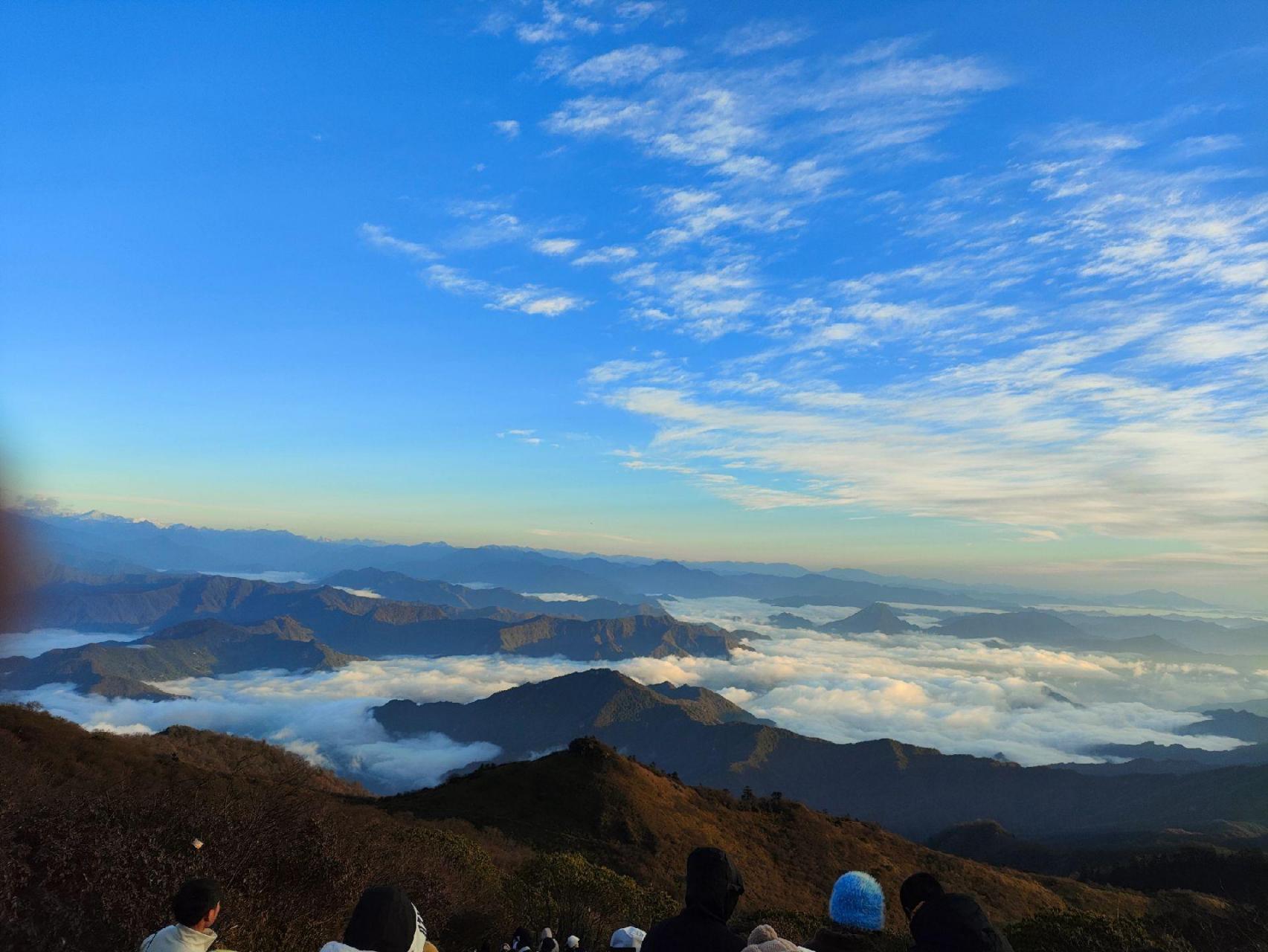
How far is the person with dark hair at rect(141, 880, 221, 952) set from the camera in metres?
5.40

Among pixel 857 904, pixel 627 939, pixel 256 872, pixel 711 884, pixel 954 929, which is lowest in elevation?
pixel 256 872

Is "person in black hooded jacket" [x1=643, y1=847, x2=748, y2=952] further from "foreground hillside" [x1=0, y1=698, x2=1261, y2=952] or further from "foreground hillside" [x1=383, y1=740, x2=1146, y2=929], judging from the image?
"foreground hillside" [x1=383, y1=740, x2=1146, y2=929]

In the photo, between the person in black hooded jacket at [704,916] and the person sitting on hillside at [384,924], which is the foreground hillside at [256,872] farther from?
the person in black hooded jacket at [704,916]

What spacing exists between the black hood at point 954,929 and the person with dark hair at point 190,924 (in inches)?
230

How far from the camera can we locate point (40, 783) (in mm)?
19984

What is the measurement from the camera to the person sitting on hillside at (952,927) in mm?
5027

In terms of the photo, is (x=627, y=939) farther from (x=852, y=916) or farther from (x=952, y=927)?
(x=952, y=927)

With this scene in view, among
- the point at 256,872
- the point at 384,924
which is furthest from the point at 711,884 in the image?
the point at 256,872

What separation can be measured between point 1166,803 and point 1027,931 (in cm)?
20304

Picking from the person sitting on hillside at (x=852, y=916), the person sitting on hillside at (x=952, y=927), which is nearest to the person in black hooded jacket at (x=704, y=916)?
the person sitting on hillside at (x=852, y=916)

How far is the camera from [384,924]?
5.29 m

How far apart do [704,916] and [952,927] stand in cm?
205

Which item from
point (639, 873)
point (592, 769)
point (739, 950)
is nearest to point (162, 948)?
point (739, 950)

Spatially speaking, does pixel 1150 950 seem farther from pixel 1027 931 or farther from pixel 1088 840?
pixel 1088 840
